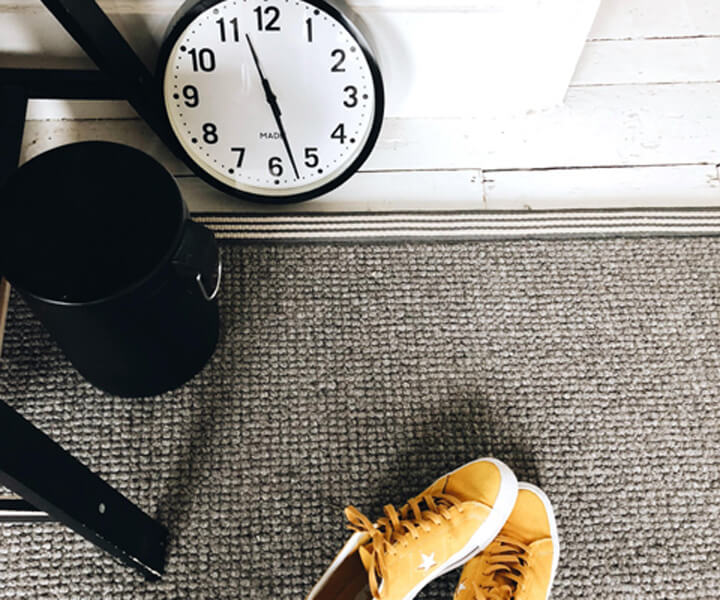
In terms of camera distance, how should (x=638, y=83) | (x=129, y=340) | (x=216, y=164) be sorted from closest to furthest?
(x=129, y=340), (x=216, y=164), (x=638, y=83)

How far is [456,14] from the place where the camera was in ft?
2.98

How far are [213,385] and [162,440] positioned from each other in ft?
0.33

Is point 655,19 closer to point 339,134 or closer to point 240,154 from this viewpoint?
point 339,134

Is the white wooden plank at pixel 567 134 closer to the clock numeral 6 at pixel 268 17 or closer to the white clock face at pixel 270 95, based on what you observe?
the white clock face at pixel 270 95

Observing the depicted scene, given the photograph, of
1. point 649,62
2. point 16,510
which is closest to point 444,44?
point 649,62

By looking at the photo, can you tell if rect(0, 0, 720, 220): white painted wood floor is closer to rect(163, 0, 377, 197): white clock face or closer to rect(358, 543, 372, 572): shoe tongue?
rect(163, 0, 377, 197): white clock face

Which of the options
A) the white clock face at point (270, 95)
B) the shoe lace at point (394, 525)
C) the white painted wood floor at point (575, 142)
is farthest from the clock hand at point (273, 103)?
the shoe lace at point (394, 525)

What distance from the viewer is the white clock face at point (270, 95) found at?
2.79ft

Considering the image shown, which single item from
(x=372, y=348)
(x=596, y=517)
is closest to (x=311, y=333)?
(x=372, y=348)

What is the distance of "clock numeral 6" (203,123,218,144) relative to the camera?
945 millimetres

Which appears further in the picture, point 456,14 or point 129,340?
point 456,14

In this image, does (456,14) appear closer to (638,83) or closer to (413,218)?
(413,218)

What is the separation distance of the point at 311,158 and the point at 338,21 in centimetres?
20

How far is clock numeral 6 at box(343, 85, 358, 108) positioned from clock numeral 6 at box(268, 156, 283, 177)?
132 millimetres
